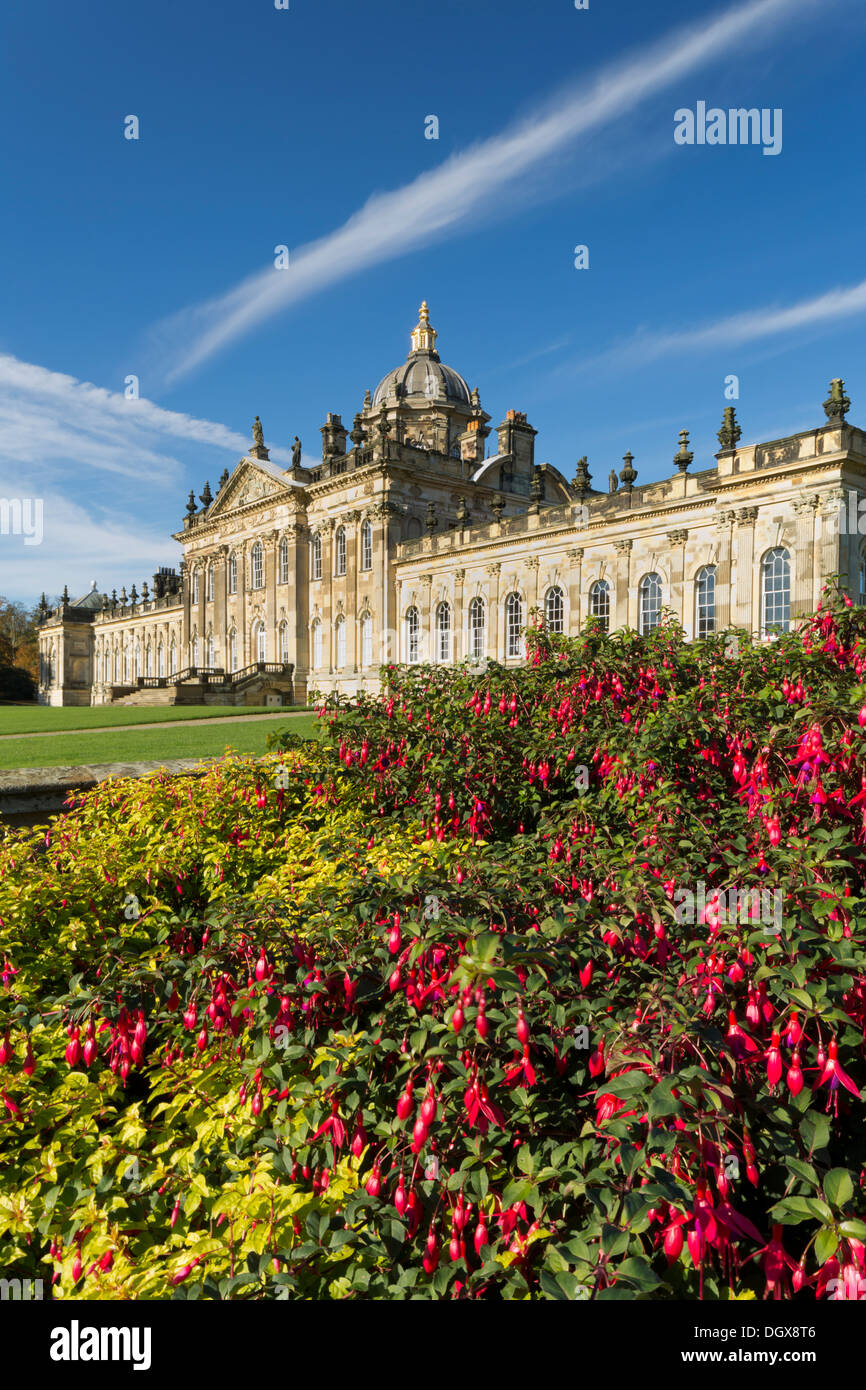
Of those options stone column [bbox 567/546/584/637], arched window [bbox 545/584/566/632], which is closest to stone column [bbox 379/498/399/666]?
arched window [bbox 545/584/566/632]

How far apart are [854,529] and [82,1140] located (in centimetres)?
2904

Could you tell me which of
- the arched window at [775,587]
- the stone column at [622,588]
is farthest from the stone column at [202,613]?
the arched window at [775,587]

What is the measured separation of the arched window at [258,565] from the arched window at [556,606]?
24456mm

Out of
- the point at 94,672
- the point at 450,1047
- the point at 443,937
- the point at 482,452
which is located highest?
the point at 482,452

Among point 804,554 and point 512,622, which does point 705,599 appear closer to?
point 804,554

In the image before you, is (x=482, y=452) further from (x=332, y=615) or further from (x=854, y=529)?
(x=854, y=529)

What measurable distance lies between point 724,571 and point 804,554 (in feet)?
10.3

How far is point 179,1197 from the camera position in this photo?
2.62m

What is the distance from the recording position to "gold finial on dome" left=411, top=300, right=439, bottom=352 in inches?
2398

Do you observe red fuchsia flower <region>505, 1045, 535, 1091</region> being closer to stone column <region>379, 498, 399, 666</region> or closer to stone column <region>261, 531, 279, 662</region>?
stone column <region>379, 498, 399, 666</region>

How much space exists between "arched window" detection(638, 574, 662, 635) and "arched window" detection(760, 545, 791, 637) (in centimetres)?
463

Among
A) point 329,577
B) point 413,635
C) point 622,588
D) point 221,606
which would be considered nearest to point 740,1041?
point 622,588
